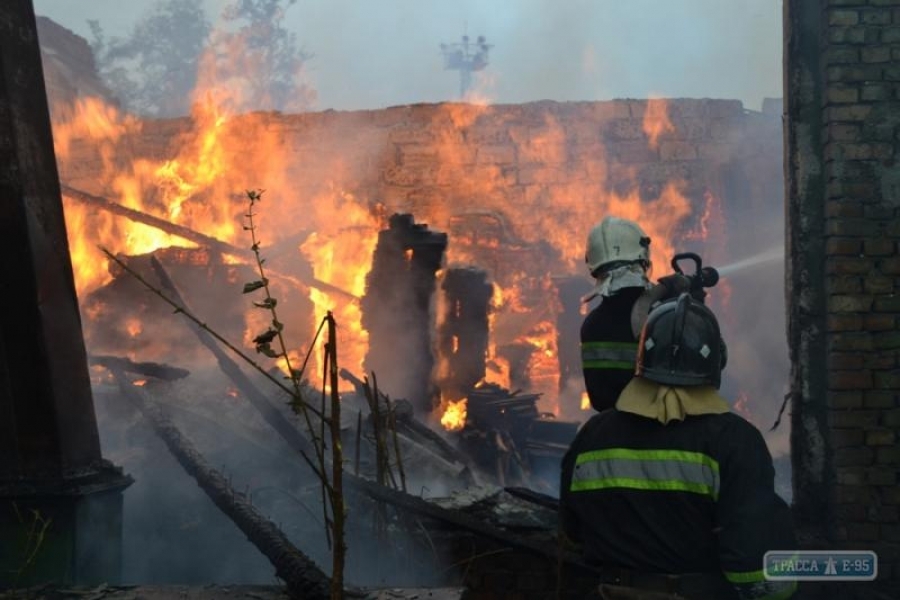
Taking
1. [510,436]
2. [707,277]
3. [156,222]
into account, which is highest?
[156,222]

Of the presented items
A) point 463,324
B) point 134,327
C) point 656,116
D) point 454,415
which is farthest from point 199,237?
point 656,116

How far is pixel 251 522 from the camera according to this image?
4.52 meters

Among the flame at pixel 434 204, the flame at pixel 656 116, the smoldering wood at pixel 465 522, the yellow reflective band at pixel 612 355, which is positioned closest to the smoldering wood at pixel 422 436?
the smoldering wood at pixel 465 522

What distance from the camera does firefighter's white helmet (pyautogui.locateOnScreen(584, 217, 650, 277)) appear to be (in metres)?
4.87

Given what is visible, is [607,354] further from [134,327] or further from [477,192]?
[477,192]

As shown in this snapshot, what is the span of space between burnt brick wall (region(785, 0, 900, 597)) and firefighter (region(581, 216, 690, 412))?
1131mm

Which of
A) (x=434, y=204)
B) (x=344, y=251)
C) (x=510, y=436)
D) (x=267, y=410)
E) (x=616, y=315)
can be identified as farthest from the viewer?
(x=434, y=204)

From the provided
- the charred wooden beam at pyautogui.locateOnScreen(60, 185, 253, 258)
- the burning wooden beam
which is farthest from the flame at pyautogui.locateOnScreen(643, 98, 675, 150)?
the charred wooden beam at pyautogui.locateOnScreen(60, 185, 253, 258)

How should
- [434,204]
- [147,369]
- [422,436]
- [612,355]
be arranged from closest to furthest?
[612,355] → [147,369] → [422,436] → [434,204]

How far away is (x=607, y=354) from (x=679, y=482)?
171 centimetres

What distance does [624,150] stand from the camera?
1853 centimetres

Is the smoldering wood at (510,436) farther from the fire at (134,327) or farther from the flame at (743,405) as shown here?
the flame at (743,405)

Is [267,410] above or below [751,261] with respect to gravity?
below

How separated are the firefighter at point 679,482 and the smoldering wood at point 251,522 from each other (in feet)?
4.35
